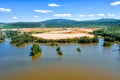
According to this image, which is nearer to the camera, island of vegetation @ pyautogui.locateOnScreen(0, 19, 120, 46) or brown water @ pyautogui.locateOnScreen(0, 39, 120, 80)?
brown water @ pyautogui.locateOnScreen(0, 39, 120, 80)

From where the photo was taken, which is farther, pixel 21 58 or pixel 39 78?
pixel 21 58

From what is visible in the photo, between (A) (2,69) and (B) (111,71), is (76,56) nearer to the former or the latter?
(B) (111,71)

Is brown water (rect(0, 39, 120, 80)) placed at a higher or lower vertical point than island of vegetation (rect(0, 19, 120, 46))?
lower

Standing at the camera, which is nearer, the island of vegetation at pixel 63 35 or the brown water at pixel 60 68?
the brown water at pixel 60 68

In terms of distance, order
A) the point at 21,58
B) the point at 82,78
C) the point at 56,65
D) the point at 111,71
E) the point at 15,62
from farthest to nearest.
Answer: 1. the point at 21,58
2. the point at 15,62
3. the point at 56,65
4. the point at 111,71
5. the point at 82,78

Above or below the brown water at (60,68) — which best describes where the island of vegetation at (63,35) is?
above

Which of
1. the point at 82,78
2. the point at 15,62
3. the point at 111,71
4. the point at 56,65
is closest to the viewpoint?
the point at 82,78

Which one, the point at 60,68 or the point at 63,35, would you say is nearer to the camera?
the point at 60,68

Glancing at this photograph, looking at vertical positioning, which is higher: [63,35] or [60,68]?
[63,35]

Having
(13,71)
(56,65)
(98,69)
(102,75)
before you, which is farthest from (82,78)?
(13,71)
